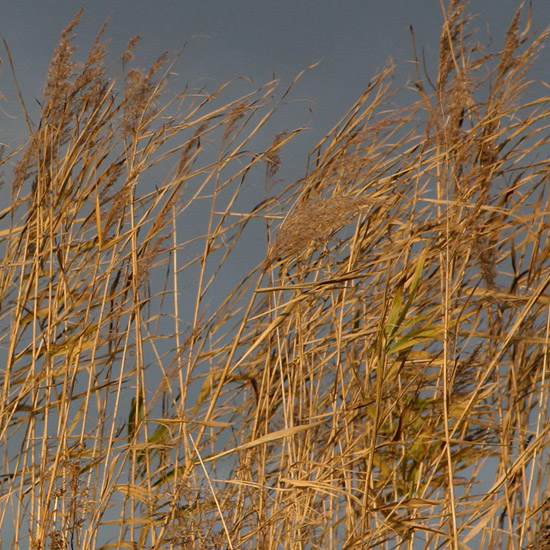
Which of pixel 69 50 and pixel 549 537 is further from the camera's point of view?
pixel 69 50

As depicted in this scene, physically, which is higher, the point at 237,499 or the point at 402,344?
the point at 402,344

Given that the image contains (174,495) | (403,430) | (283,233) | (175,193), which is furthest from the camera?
(175,193)

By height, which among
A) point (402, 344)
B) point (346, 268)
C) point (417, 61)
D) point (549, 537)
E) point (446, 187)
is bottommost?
point (549, 537)

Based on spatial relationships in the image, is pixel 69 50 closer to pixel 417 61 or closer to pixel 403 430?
pixel 417 61

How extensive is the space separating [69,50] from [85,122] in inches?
8.7

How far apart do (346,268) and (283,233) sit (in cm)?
41

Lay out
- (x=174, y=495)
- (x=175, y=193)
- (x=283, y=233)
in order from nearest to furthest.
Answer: (x=283, y=233), (x=174, y=495), (x=175, y=193)

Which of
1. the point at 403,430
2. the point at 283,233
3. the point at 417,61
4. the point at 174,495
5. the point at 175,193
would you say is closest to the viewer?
the point at 283,233

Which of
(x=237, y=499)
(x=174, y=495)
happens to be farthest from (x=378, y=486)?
(x=174, y=495)

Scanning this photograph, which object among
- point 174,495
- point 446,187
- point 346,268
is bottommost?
point 174,495

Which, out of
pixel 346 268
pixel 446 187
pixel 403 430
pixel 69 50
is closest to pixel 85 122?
pixel 69 50

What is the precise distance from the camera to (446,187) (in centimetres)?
227

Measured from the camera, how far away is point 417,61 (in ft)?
8.09

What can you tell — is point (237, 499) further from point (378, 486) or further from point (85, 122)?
point (85, 122)
